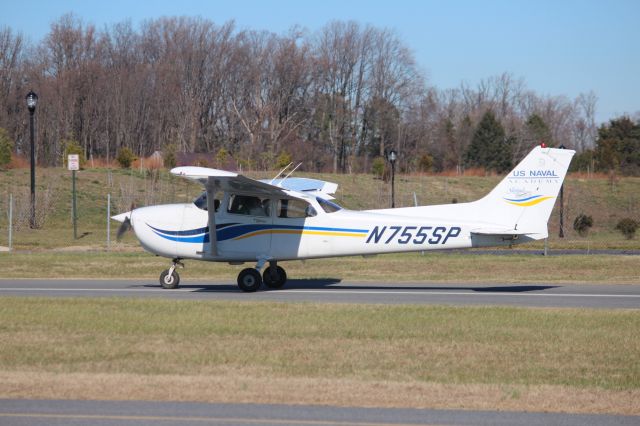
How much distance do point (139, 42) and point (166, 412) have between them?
258 feet

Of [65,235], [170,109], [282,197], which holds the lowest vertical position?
[65,235]

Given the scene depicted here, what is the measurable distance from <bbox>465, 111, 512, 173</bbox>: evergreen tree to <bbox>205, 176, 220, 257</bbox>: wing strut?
2379 inches

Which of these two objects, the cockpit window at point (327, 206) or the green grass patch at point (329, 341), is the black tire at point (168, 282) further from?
the cockpit window at point (327, 206)

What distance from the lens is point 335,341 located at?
12258 mm

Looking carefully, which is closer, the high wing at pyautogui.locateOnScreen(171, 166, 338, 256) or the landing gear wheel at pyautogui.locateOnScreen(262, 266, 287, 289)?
the high wing at pyautogui.locateOnScreen(171, 166, 338, 256)

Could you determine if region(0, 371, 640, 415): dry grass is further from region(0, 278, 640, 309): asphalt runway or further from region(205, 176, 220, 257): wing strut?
region(205, 176, 220, 257): wing strut

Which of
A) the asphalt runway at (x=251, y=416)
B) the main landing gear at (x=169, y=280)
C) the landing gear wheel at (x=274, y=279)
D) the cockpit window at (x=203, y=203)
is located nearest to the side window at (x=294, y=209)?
the cockpit window at (x=203, y=203)

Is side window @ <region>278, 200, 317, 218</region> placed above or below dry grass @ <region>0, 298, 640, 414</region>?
above

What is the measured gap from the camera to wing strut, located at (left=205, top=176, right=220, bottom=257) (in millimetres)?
18516

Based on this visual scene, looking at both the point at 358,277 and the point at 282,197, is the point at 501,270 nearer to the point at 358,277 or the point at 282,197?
the point at 358,277

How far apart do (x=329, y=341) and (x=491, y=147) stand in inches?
2648

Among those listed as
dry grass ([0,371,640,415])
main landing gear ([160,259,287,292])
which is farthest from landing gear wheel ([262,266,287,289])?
dry grass ([0,371,640,415])

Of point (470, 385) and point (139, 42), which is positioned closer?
point (470, 385)

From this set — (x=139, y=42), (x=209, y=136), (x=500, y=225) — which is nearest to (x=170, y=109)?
(x=209, y=136)
